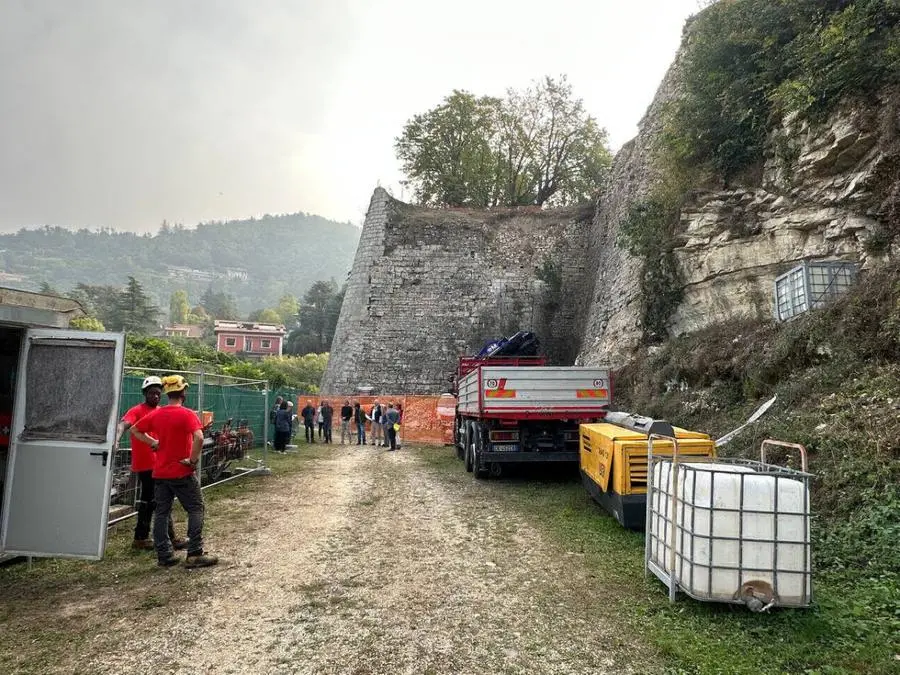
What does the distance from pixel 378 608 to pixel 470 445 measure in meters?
6.45

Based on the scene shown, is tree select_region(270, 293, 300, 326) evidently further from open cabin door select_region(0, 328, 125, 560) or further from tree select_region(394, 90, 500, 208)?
open cabin door select_region(0, 328, 125, 560)

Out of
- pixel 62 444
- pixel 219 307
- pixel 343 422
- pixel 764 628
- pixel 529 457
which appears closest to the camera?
pixel 764 628

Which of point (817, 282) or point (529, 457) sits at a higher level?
point (817, 282)

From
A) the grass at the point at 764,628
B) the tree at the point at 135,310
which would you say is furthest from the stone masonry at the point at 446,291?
the tree at the point at 135,310

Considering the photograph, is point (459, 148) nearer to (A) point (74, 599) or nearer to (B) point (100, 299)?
(A) point (74, 599)

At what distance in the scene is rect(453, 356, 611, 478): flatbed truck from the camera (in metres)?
8.59

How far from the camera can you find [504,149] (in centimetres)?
2988

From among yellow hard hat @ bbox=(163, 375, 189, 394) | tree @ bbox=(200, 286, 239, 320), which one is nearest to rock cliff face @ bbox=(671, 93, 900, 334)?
yellow hard hat @ bbox=(163, 375, 189, 394)

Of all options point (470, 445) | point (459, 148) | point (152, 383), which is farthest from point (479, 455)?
point (459, 148)

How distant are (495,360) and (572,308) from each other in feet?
35.9

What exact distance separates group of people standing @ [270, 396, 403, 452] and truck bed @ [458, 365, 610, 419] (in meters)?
6.47

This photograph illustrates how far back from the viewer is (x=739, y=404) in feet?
27.8

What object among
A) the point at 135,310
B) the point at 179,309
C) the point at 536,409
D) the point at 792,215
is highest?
the point at 179,309

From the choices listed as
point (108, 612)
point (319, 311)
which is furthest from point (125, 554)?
point (319, 311)
